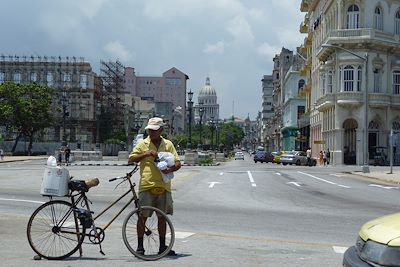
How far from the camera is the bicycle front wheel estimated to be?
27.8 feet

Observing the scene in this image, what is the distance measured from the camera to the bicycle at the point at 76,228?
8.55m

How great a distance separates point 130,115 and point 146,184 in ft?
456

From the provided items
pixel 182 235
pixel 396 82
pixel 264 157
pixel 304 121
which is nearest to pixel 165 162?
pixel 182 235

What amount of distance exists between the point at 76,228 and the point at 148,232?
0.99 metres

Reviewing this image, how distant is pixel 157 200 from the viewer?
862 centimetres

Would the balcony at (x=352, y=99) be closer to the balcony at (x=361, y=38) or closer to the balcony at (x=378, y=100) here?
the balcony at (x=378, y=100)

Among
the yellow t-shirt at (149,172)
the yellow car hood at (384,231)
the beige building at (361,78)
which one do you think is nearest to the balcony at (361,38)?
the beige building at (361,78)

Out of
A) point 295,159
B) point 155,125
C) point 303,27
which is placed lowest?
point 295,159

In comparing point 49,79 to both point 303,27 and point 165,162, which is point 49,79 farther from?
point 165,162

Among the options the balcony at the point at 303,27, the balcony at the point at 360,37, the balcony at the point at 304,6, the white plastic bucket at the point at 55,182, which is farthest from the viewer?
the balcony at the point at 303,27

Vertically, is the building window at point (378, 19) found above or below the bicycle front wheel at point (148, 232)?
above

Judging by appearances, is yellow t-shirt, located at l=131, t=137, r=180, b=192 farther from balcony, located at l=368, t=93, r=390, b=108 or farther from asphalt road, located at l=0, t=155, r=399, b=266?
balcony, located at l=368, t=93, r=390, b=108

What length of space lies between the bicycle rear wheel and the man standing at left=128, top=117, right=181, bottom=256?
35.6 inches

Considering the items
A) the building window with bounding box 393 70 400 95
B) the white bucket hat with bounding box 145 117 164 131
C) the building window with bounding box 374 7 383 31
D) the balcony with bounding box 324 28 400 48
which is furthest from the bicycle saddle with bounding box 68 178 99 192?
the building window with bounding box 393 70 400 95
